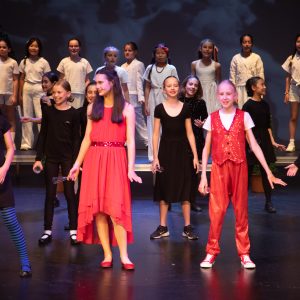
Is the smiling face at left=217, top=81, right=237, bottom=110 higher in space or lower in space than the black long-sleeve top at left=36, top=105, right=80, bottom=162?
higher

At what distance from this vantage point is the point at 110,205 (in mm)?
5008

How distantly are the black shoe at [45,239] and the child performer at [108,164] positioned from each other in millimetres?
836

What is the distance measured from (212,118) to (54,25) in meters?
6.39

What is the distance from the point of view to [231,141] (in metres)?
5.12

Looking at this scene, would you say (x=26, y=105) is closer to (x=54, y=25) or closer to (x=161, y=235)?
(x=54, y=25)

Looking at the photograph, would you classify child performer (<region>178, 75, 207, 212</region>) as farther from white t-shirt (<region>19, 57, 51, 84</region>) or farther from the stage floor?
white t-shirt (<region>19, 57, 51, 84</region>)

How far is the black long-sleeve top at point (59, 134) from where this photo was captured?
19.5 feet

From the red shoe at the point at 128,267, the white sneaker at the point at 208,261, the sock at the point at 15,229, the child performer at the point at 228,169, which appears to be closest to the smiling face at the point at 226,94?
the child performer at the point at 228,169

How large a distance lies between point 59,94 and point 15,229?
4.61 ft

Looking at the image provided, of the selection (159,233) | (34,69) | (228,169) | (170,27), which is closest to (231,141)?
(228,169)

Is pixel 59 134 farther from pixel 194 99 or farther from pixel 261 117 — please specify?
pixel 261 117

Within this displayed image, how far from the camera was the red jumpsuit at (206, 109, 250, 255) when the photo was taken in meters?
5.12

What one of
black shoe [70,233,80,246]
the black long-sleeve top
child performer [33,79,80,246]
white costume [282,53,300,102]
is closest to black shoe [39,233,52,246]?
child performer [33,79,80,246]

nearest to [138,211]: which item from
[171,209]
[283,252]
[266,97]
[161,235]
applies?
[171,209]
